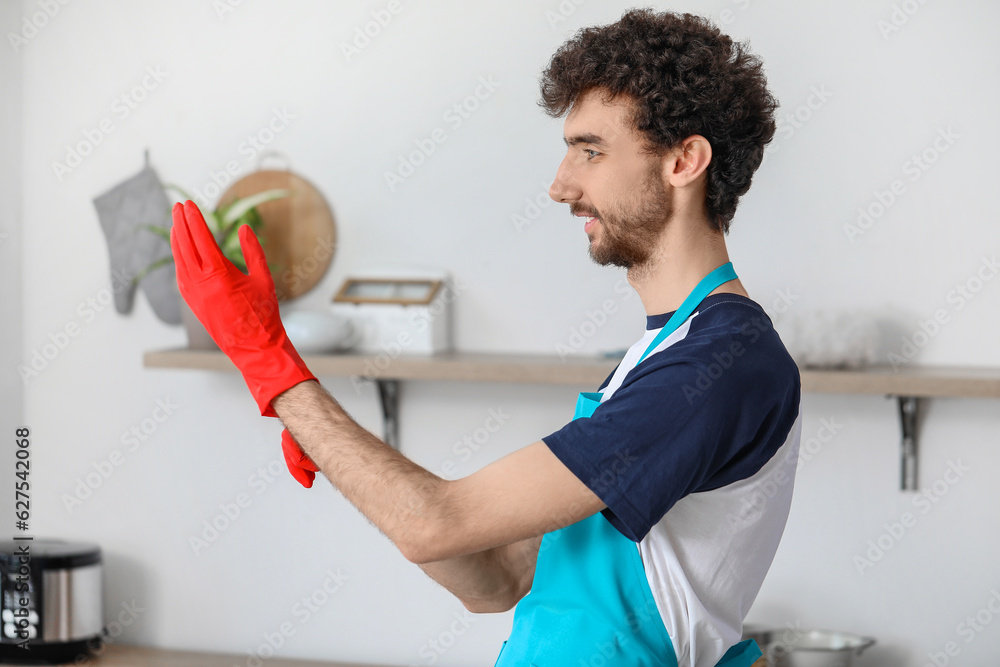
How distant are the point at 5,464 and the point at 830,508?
1.84 metres

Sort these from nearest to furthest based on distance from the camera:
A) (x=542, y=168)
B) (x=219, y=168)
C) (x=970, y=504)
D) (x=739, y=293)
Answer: (x=739, y=293) → (x=970, y=504) → (x=542, y=168) → (x=219, y=168)

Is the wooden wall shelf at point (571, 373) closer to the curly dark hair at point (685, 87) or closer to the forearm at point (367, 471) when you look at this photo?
the curly dark hair at point (685, 87)

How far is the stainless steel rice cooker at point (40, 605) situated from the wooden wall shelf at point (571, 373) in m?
0.49

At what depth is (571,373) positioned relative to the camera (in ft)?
5.74

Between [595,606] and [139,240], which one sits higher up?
[139,240]

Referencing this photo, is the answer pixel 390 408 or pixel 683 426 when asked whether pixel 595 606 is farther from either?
pixel 390 408

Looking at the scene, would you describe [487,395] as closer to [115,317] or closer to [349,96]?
[349,96]

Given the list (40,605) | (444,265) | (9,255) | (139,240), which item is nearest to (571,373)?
(444,265)

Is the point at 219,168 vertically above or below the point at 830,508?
above

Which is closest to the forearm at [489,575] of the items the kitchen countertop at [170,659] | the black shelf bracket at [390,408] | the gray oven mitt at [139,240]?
the black shelf bracket at [390,408]

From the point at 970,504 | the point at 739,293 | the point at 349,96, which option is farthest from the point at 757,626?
the point at 349,96

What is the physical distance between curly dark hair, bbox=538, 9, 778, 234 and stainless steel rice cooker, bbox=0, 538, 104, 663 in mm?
1641

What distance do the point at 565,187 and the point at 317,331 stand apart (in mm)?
1031

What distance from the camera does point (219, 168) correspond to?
2.13 metres
